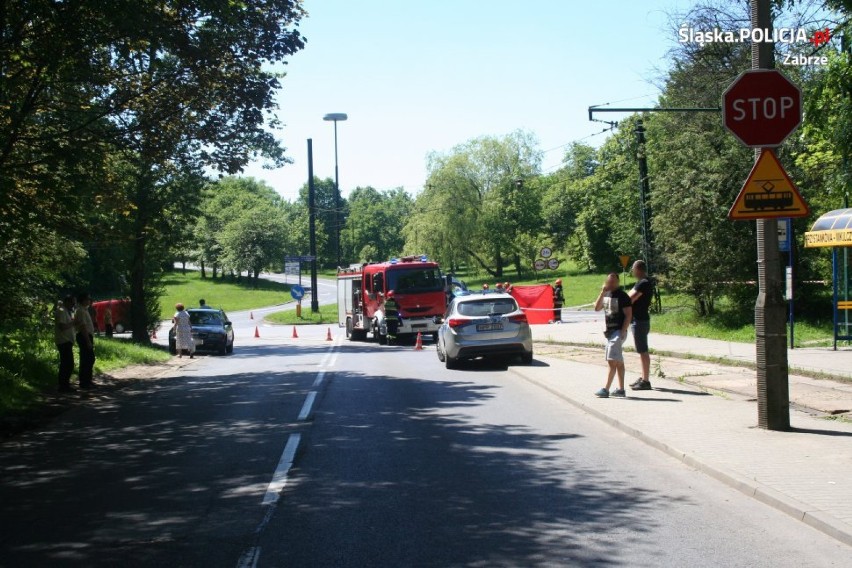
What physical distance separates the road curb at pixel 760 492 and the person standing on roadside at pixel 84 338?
1115 cm

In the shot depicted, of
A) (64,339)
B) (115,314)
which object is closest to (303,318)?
(115,314)

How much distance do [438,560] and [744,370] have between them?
11609 mm

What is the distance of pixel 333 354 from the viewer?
26766 mm

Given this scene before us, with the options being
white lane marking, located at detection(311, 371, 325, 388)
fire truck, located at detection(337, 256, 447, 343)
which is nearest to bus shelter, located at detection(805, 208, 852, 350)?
white lane marking, located at detection(311, 371, 325, 388)

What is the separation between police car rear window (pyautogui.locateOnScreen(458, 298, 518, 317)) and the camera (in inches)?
729

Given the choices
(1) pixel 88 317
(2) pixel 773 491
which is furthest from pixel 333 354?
(2) pixel 773 491

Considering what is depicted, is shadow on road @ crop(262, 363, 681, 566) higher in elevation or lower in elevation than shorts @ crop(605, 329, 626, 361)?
lower

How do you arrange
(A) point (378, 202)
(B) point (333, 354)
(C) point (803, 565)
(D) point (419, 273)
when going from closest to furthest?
(C) point (803, 565) → (B) point (333, 354) → (D) point (419, 273) → (A) point (378, 202)

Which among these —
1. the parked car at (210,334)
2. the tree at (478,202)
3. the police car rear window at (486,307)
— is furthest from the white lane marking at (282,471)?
the tree at (478,202)

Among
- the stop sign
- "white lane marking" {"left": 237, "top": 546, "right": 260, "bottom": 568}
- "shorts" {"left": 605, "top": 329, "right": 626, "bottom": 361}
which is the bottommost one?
"white lane marking" {"left": 237, "top": 546, "right": 260, "bottom": 568}

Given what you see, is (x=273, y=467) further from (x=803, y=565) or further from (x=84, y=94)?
(x=84, y=94)

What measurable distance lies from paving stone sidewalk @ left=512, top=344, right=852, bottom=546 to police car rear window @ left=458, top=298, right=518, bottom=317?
13.9ft

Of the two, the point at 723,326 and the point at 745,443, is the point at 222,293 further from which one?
the point at 745,443

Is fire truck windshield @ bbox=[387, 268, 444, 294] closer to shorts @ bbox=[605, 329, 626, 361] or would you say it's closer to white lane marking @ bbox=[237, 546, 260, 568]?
shorts @ bbox=[605, 329, 626, 361]
